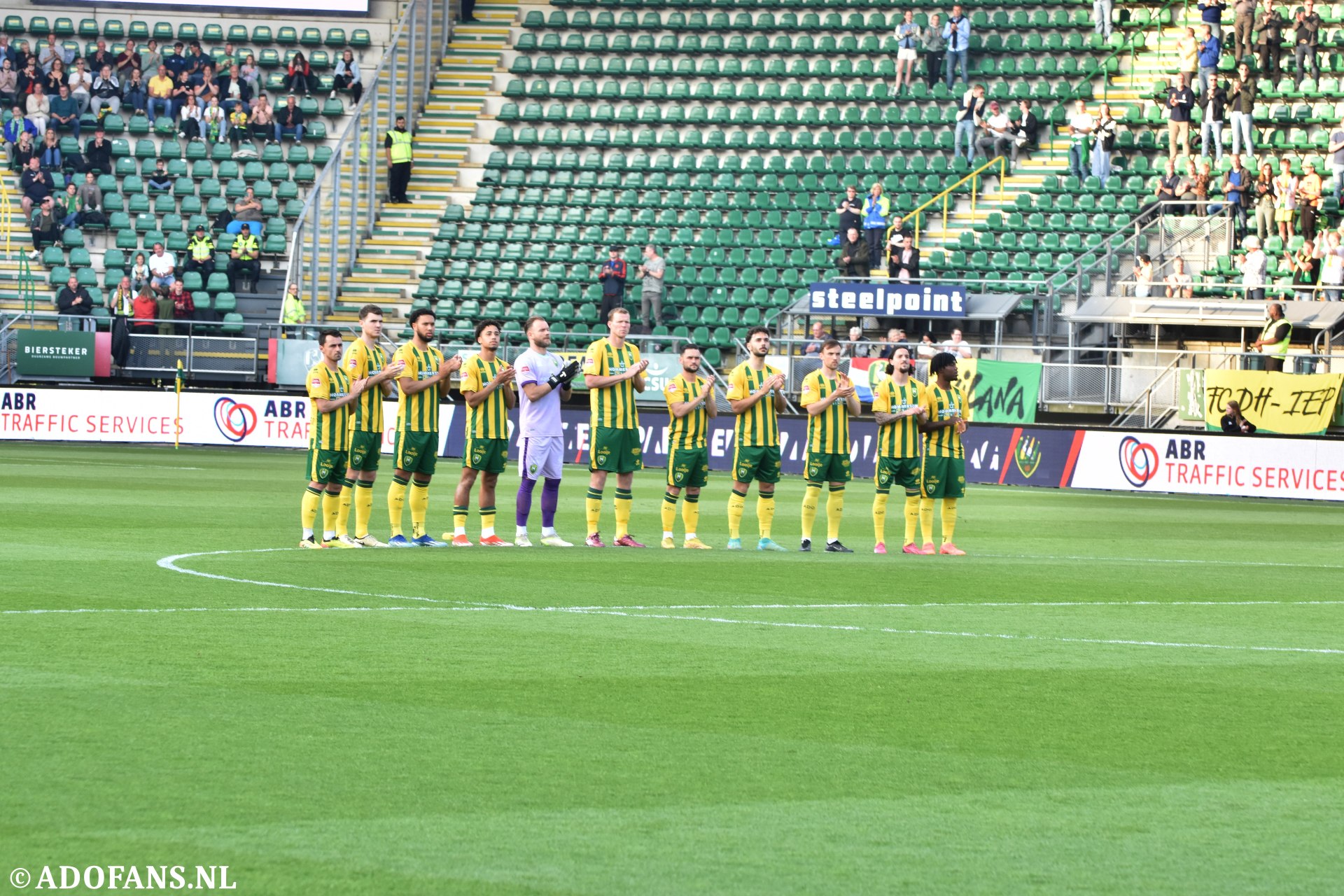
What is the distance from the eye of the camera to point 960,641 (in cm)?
984

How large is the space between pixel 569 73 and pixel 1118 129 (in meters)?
12.8

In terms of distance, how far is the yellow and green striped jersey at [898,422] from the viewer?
53.0ft

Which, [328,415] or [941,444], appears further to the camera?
[941,444]

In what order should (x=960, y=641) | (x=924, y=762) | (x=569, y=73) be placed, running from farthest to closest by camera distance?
1. (x=569, y=73)
2. (x=960, y=641)
3. (x=924, y=762)

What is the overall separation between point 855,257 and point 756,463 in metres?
18.8

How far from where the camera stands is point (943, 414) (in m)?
16.2

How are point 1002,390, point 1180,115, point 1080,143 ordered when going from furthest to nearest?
point 1080,143 → point 1180,115 → point 1002,390

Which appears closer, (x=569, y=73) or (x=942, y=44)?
(x=942, y=44)

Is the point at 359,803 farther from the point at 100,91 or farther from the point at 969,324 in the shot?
the point at 100,91

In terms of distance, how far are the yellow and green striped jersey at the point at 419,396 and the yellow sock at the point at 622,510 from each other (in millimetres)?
1682

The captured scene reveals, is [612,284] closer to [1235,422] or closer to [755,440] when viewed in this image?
[1235,422]

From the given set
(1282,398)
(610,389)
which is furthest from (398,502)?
(1282,398)

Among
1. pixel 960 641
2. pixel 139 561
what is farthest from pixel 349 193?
pixel 960 641

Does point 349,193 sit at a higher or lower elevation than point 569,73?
lower
